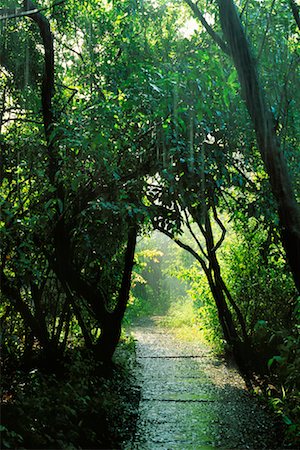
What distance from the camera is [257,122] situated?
13.4 ft

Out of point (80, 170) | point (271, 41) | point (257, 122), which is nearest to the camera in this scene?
point (257, 122)

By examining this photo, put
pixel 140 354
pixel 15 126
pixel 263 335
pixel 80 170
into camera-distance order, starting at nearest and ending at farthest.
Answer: pixel 80 170
pixel 15 126
pixel 263 335
pixel 140 354

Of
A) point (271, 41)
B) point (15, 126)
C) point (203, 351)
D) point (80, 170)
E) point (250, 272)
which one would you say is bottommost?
point (203, 351)

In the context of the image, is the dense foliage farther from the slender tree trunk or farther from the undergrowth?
the undergrowth

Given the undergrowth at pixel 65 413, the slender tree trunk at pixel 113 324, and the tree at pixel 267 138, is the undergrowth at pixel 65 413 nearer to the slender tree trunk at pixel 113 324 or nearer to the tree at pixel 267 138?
the slender tree trunk at pixel 113 324

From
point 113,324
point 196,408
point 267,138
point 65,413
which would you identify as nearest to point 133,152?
point 267,138

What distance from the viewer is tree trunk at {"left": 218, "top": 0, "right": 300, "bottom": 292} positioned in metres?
3.92

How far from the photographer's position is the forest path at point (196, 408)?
5.40 metres

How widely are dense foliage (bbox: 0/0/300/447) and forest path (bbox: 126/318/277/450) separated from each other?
42 centimetres

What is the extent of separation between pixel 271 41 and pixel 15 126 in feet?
11.1

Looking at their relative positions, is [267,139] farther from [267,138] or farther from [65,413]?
[65,413]

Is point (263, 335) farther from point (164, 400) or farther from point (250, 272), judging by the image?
point (164, 400)

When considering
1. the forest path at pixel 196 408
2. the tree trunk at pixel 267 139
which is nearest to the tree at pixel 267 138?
the tree trunk at pixel 267 139

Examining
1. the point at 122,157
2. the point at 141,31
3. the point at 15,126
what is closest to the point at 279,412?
the point at 122,157
